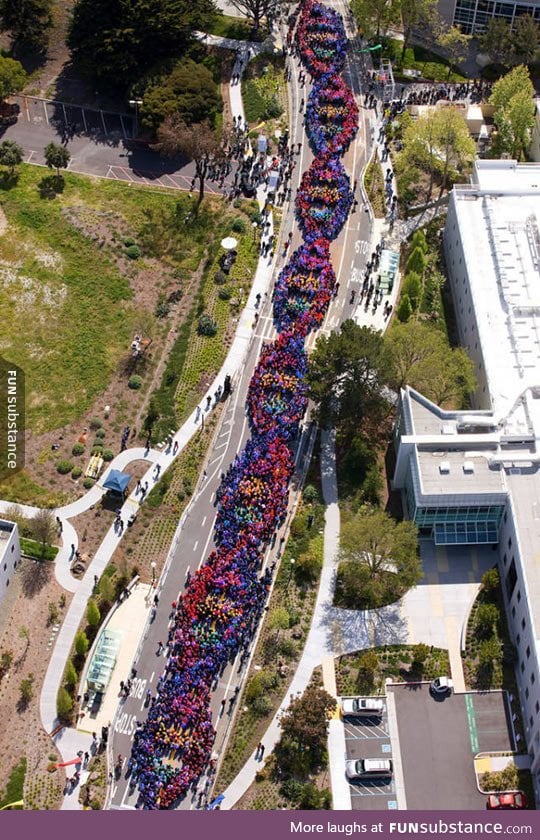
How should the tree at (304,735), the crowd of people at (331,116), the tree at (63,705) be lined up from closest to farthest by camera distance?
1. the tree at (304,735)
2. the tree at (63,705)
3. the crowd of people at (331,116)

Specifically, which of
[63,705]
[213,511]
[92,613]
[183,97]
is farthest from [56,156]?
[63,705]

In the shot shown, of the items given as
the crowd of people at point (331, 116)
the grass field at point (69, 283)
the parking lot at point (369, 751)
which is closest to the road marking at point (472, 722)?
the parking lot at point (369, 751)

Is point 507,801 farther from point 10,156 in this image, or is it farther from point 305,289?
point 10,156

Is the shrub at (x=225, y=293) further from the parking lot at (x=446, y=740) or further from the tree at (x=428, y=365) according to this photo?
the parking lot at (x=446, y=740)

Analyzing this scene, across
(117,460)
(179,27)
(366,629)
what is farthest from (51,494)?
(179,27)

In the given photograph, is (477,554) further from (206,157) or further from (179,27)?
(179,27)
